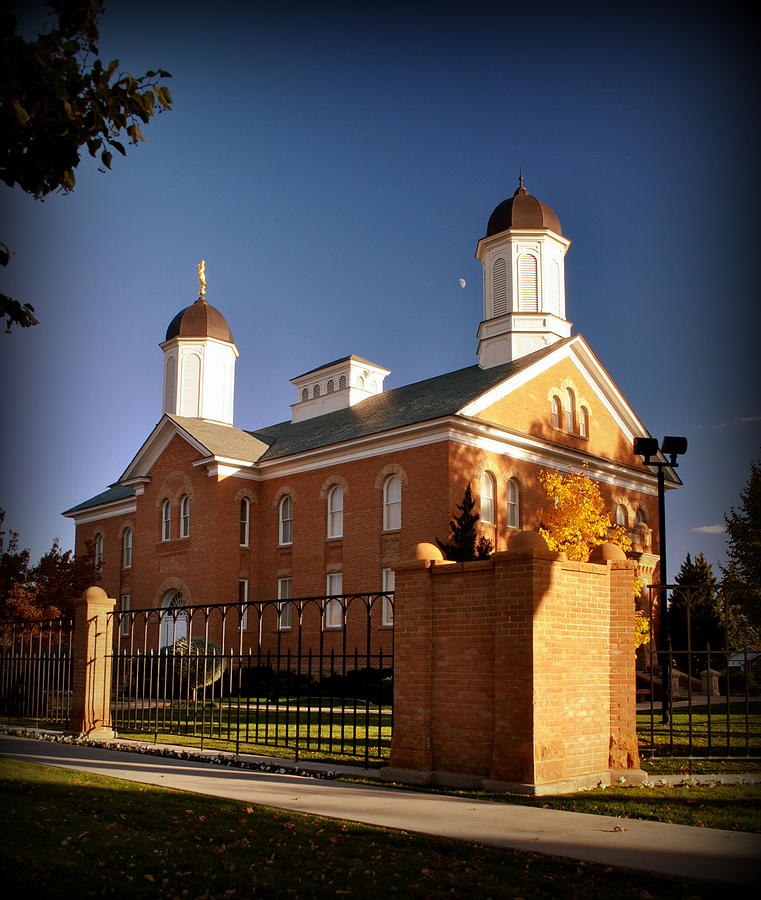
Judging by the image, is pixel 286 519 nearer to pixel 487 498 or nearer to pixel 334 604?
pixel 334 604

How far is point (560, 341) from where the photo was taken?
106 ft

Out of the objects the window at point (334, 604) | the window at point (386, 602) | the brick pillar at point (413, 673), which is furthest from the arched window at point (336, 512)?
the brick pillar at point (413, 673)

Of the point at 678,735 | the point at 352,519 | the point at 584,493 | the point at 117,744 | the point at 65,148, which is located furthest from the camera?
the point at 352,519

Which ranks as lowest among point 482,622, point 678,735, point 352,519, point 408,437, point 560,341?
point 678,735

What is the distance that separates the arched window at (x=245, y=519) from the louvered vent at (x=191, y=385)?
8981 mm

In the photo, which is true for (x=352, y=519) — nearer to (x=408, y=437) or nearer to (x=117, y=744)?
(x=408, y=437)

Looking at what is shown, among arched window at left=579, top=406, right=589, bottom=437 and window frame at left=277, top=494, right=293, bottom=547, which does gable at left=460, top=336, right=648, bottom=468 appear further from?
window frame at left=277, top=494, right=293, bottom=547

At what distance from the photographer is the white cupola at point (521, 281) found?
113 ft

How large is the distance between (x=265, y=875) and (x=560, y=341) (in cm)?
2787

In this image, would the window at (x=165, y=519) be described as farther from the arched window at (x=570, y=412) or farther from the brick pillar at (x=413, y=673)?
the brick pillar at (x=413, y=673)

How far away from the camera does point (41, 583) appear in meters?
25.9

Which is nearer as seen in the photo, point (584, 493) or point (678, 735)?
point (678, 735)

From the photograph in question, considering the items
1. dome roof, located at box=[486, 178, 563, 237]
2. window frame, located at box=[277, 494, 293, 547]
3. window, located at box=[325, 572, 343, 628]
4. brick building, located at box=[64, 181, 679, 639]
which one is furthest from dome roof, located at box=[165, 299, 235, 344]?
window, located at box=[325, 572, 343, 628]

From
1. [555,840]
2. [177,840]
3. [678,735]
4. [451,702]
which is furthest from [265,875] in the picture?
[678,735]
